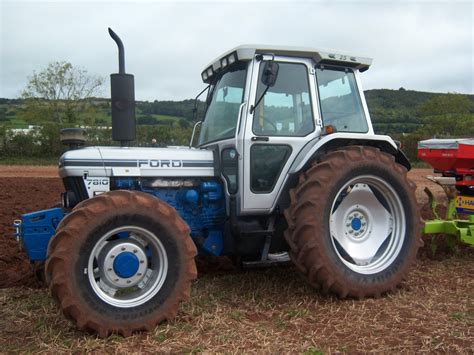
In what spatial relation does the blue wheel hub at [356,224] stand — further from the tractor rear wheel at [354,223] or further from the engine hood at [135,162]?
the engine hood at [135,162]

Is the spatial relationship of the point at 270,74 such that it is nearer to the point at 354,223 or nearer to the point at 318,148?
the point at 318,148

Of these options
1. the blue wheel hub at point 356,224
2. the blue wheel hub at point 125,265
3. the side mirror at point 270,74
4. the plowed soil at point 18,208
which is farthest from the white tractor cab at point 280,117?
the plowed soil at point 18,208

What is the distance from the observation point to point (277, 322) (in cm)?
358

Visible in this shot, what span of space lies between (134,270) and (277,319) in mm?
1149

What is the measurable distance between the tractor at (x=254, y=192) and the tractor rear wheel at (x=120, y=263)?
0.03 feet

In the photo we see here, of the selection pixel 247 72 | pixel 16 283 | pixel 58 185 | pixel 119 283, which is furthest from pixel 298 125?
pixel 58 185

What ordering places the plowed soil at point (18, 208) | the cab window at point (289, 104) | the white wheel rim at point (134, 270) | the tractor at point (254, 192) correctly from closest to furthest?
1. the white wheel rim at point (134, 270)
2. the tractor at point (254, 192)
3. the cab window at point (289, 104)
4. the plowed soil at point (18, 208)

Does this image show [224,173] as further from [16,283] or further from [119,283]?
[16,283]

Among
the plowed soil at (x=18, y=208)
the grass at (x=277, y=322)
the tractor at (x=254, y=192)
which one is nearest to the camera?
the grass at (x=277, y=322)

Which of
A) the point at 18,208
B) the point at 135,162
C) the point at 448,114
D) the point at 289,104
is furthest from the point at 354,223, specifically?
the point at 448,114

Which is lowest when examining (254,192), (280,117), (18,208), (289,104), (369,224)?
(18,208)

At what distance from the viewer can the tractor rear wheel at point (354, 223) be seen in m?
3.93

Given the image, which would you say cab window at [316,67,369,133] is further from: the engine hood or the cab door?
the engine hood

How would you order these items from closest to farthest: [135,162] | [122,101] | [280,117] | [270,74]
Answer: [270,74], [135,162], [122,101], [280,117]
